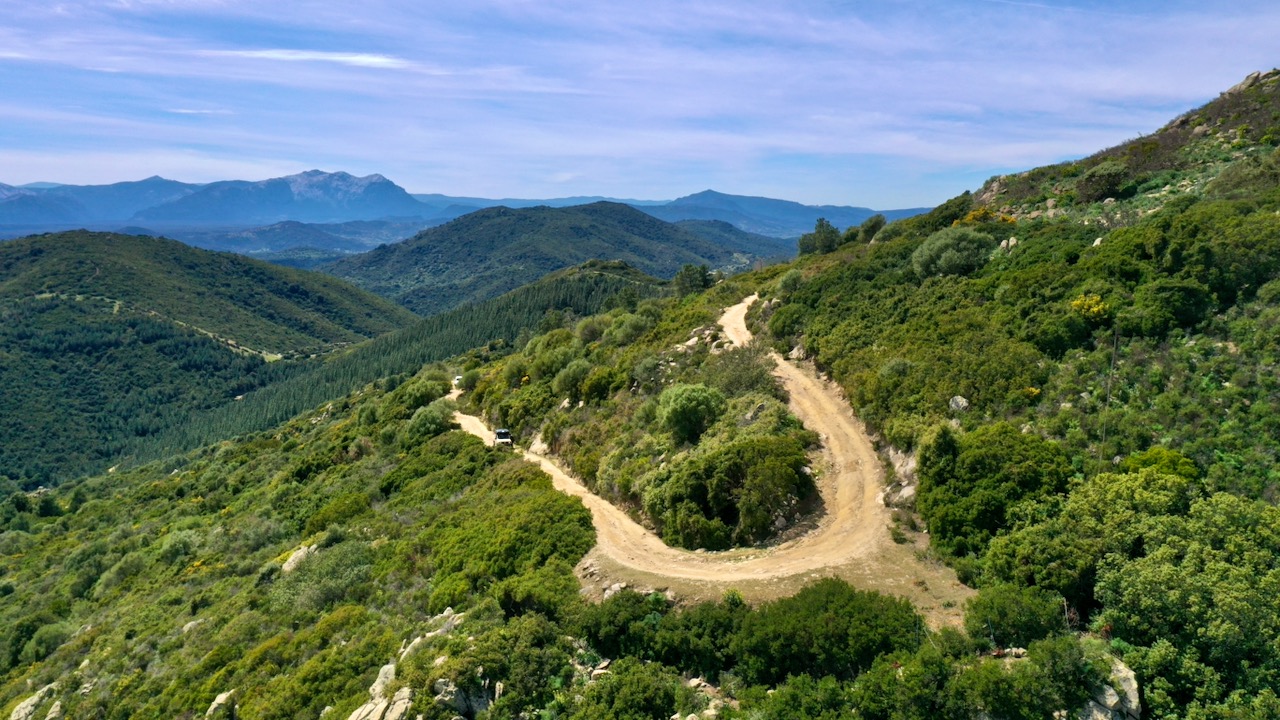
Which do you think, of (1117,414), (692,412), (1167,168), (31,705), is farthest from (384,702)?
(1167,168)

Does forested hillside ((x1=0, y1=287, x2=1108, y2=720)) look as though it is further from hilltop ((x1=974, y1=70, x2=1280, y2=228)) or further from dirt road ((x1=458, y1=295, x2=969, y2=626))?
hilltop ((x1=974, y1=70, x2=1280, y2=228))

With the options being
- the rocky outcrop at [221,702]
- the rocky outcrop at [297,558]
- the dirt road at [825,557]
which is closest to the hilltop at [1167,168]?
the dirt road at [825,557]

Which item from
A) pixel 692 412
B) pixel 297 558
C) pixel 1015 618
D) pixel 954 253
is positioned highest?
pixel 954 253

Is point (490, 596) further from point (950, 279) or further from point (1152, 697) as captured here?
point (950, 279)

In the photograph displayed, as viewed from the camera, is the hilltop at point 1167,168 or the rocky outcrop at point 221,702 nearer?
the rocky outcrop at point 221,702

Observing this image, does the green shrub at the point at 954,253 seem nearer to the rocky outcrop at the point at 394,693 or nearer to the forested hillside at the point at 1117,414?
the forested hillside at the point at 1117,414

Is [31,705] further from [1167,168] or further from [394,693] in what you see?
[1167,168]

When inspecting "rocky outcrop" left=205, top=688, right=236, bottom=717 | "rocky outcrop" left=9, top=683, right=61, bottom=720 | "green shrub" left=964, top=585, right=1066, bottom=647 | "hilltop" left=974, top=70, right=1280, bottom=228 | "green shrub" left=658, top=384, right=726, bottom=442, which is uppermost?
"hilltop" left=974, top=70, right=1280, bottom=228

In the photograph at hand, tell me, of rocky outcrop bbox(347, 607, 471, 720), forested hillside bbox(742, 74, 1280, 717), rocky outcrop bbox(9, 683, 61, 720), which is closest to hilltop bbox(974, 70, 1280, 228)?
forested hillside bbox(742, 74, 1280, 717)

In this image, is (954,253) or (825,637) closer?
(825,637)
